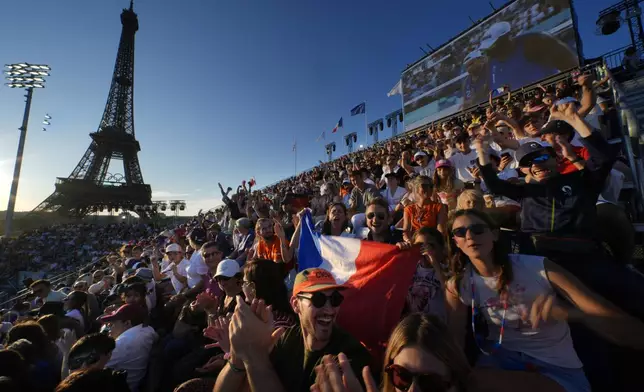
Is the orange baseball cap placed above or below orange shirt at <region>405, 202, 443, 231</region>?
below

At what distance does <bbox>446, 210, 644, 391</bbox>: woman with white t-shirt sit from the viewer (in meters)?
2.02

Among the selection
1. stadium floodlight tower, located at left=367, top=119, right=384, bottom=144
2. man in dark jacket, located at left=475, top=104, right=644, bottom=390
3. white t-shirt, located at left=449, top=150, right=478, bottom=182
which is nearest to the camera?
man in dark jacket, located at left=475, top=104, right=644, bottom=390

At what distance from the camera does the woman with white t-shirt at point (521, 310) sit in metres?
2.02

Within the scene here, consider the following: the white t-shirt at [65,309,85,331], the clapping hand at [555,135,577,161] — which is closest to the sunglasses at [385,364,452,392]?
the clapping hand at [555,135,577,161]

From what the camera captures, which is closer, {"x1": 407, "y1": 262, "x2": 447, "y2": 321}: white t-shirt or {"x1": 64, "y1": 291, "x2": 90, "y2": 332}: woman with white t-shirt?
{"x1": 407, "y1": 262, "x2": 447, "y2": 321}: white t-shirt

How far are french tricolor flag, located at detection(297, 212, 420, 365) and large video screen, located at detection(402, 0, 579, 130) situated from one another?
905 inches

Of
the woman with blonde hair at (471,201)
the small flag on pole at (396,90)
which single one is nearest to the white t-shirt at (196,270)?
the woman with blonde hair at (471,201)

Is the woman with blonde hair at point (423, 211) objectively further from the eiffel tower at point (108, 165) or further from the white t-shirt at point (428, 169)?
the eiffel tower at point (108, 165)

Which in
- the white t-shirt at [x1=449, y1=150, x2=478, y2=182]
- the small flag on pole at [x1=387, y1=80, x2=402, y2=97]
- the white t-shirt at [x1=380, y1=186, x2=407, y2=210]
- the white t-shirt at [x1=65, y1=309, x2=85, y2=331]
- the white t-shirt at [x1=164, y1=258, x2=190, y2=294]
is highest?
the small flag on pole at [x1=387, y1=80, x2=402, y2=97]

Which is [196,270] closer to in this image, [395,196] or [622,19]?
[395,196]

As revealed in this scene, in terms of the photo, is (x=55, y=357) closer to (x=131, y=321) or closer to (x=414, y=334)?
(x=131, y=321)

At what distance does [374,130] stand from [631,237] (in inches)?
1703

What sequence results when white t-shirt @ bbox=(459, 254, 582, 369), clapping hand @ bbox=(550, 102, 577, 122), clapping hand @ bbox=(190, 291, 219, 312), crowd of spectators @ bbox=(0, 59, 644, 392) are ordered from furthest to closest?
clapping hand @ bbox=(190, 291, 219, 312), clapping hand @ bbox=(550, 102, 577, 122), white t-shirt @ bbox=(459, 254, 582, 369), crowd of spectators @ bbox=(0, 59, 644, 392)

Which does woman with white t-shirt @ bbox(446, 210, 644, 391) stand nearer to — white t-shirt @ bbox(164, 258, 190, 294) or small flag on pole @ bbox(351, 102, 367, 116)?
white t-shirt @ bbox(164, 258, 190, 294)
